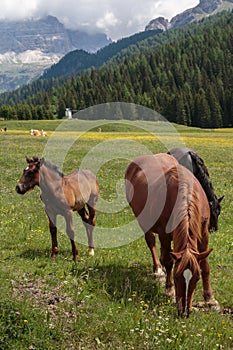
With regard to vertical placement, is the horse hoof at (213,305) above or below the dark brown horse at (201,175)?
below

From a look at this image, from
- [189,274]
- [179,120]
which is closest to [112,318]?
[189,274]

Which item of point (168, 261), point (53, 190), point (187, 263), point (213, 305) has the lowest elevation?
point (213, 305)

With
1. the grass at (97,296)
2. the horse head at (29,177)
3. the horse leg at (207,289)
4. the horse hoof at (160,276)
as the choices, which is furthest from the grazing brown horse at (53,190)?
the horse leg at (207,289)

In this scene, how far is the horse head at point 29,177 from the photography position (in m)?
11.2

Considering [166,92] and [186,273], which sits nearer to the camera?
[186,273]

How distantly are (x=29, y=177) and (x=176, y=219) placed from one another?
5337mm

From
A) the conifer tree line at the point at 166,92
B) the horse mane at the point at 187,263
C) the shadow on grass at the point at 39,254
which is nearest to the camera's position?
the horse mane at the point at 187,263

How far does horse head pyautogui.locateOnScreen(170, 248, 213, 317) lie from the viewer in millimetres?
6746

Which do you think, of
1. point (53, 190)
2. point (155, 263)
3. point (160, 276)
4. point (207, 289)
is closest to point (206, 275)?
point (207, 289)

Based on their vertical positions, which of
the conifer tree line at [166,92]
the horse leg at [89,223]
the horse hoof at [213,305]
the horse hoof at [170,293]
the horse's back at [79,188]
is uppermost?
the conifer tree line at [166,92]

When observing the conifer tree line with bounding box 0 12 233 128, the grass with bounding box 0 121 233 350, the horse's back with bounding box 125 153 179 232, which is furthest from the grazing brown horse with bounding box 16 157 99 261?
the conifer tree line with bounding box 0 12 233 128

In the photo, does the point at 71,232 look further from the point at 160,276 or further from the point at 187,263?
the point at 187,263

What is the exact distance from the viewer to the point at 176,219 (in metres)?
7.56

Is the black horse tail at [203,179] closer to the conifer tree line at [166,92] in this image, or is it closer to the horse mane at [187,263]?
the horse mane at [187,263]
